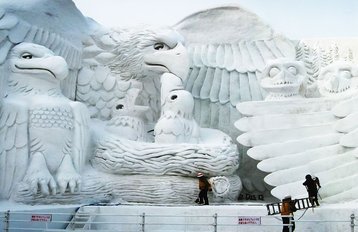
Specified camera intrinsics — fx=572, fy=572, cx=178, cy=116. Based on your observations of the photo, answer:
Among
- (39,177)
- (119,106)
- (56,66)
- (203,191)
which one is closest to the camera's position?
(39,177)

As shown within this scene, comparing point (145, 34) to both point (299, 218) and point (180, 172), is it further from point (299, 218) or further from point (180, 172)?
point (299, 218)

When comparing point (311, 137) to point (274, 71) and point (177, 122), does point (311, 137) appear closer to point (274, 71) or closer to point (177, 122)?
point (274, 71)

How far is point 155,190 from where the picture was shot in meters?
7.43

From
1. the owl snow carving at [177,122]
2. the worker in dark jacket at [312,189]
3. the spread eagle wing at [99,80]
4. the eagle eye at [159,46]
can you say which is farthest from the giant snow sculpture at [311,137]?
the spread eagle wing at [99,80]

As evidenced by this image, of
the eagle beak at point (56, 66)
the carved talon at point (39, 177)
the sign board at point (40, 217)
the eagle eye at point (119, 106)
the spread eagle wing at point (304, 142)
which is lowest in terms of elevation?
the sign board at point (40, 217)

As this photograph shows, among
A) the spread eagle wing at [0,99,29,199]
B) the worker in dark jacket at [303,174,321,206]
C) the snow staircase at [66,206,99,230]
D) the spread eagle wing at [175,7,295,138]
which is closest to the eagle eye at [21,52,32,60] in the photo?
the spread eagle wing at [0,99,29,199]

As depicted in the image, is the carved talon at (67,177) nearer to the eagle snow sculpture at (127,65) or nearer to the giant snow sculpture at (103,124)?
the giant snow sculpture at (103,124)

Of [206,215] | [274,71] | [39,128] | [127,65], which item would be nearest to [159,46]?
[127,65]

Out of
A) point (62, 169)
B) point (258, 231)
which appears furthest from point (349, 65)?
point (62, 169)

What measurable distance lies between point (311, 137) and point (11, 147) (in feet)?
12.5

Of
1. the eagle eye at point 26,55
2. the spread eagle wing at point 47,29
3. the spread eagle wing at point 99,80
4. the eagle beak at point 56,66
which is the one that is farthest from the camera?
the spread eagle wing at point 99,80

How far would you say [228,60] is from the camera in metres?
9.66

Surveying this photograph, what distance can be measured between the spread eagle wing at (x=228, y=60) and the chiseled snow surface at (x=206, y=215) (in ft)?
7.50

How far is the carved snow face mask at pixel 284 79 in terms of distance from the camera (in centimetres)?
823
